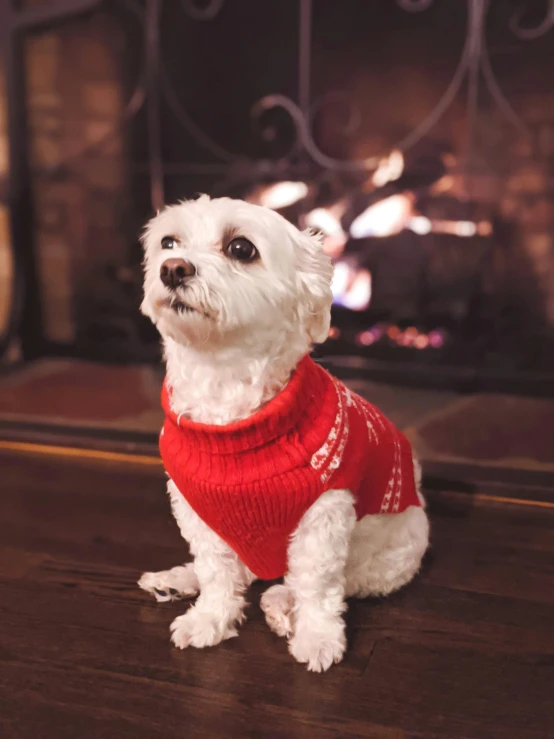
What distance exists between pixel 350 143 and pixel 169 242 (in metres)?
1.74

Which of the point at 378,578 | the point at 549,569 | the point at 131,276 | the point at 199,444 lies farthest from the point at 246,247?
the point at 131,276

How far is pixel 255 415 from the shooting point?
1.20m

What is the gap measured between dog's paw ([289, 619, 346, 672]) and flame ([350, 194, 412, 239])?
182 centimetres

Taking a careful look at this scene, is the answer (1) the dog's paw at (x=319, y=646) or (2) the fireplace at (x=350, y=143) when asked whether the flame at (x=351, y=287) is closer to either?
(2) the fireplace at (x=350, y=143)

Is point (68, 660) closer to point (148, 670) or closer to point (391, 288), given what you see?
point (148, 670)

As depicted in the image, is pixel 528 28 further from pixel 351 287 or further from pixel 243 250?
pixel 243 250

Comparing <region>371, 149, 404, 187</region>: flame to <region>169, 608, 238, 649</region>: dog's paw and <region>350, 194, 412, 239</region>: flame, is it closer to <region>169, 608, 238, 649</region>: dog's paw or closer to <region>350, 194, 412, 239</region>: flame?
<region>350, 194, 412, 239</region>: flame

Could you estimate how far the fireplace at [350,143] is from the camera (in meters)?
2.63

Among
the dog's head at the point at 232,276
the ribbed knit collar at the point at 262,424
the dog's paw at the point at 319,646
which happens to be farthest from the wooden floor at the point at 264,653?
the dog's head at the point at 232,276

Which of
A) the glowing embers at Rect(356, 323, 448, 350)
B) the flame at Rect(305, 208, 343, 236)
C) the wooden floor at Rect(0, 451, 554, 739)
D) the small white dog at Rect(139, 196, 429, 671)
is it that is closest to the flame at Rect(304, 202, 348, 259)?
the flame at Rect(305, 208, 343, 236)

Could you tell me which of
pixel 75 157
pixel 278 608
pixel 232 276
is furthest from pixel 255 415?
pixel 75 157

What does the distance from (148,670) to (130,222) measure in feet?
7.14

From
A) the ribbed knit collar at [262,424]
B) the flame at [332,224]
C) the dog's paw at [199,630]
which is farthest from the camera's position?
the flame at [332,224]

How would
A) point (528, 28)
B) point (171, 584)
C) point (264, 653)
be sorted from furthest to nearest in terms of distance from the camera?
point (528, 28) < point (171, 584) < point (264, 653)
